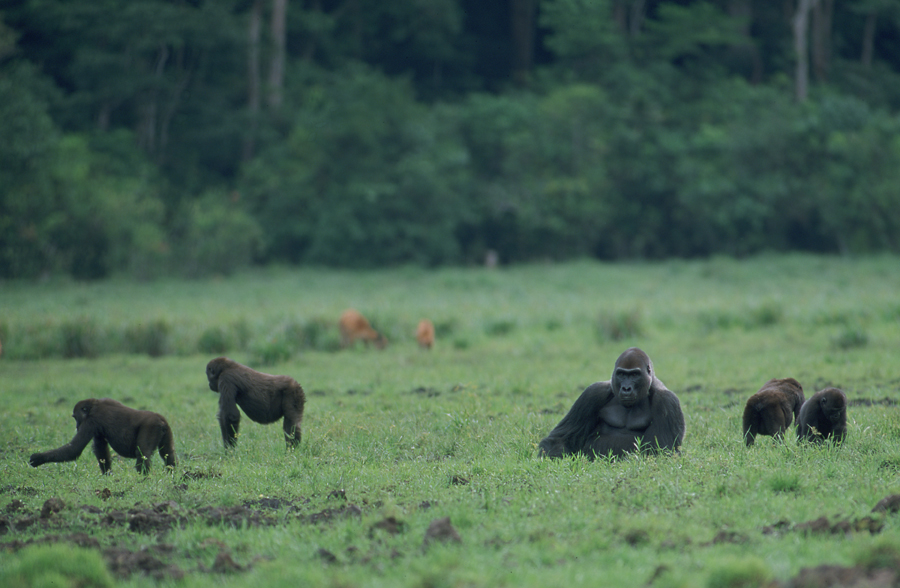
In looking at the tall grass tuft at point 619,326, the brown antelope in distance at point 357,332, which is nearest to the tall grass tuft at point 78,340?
the brown antelope in distance at point 357,332

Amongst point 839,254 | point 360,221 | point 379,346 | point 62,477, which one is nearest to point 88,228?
point 360,221

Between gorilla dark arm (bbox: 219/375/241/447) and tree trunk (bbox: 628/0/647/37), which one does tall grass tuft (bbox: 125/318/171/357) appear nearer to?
gorilla dark arm (bbox: 219/375/241/447)

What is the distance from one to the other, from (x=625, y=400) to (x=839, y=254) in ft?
146

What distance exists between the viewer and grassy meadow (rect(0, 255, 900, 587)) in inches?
206

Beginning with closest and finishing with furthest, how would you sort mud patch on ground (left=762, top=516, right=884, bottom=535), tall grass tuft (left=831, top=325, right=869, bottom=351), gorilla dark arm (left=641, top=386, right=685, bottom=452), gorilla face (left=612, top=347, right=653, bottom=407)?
mud patch on ground (left=762, top=516, right=884, bottom=535) < gorilla face (left=612, top=347, right=653, bottom=407) < gorilla dark arm (left=641, top=386, right=685, bottom=452) < tall grass tuft (left=831, top=325, right=869, bottom=351)

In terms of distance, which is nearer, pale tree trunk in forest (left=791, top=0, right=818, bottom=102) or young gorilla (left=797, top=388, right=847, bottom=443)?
young gorilla (left=797, top=388, right=847, bottom=443)

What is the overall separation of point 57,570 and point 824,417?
20.5 ft

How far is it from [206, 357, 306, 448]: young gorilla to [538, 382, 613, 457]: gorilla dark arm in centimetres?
260

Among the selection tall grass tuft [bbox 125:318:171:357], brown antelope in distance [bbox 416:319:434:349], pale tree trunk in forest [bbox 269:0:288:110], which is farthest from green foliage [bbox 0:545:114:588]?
pale tree trunk in forest [bbox 269:0:288:110]

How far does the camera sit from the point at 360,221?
152ft

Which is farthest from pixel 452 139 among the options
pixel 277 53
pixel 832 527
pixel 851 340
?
pixel 832 527

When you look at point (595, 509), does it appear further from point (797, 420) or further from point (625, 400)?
point (797, 420)

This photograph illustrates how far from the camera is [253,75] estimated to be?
49500 mm

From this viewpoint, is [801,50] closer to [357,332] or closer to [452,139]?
[452,139]
